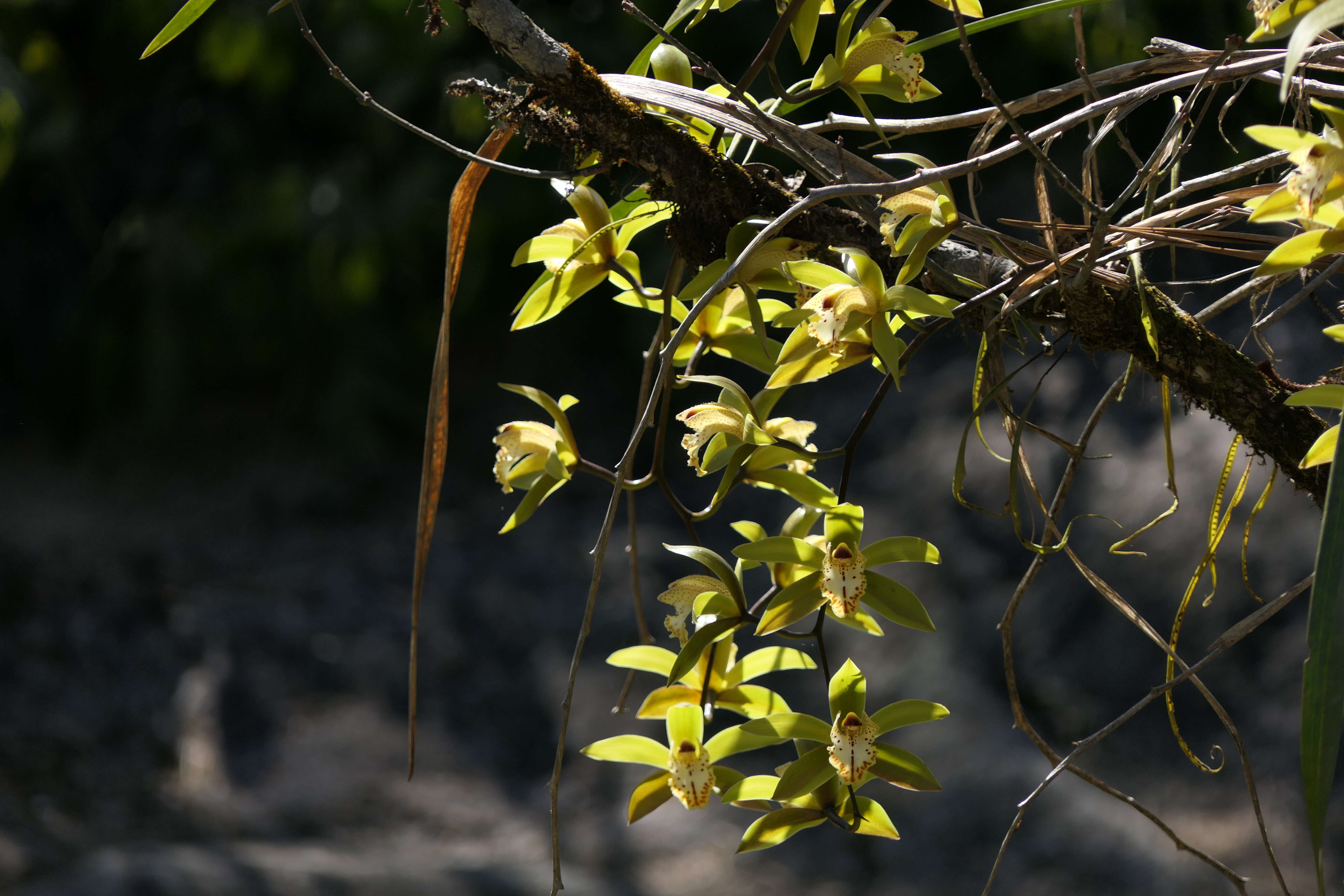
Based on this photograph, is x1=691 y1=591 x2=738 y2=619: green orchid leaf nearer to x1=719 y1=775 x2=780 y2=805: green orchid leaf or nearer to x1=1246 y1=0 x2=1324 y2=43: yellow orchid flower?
x1=719 y1=775 x2=780 y2=805: green orchid leaf

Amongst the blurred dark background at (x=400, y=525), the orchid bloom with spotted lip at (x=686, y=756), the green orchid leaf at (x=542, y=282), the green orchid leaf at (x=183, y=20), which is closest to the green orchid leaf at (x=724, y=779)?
the orchid bloom with spotted lip at (x=686, y=756)

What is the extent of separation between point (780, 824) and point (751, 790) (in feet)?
0.06

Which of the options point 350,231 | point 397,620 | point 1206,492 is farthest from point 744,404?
point 350,231

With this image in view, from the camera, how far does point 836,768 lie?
1.16ft

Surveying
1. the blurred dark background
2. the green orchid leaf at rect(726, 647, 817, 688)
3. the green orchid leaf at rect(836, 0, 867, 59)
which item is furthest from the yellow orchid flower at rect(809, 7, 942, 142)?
the blurred dark background

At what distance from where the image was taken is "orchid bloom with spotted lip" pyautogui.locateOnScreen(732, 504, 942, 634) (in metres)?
0.34

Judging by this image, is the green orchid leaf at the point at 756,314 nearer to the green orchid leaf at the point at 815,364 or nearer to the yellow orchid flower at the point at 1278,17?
the green orchid leaf at the point at 815,364

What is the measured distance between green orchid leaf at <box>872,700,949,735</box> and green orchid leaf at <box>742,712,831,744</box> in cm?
3

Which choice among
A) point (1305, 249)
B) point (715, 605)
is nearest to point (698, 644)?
point (715, 605)

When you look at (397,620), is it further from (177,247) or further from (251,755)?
(177,247)

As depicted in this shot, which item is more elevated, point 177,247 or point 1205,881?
point 177,247

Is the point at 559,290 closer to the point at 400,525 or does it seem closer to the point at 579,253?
the point at 579,253

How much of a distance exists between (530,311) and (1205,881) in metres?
1.38

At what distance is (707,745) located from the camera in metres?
0.38
